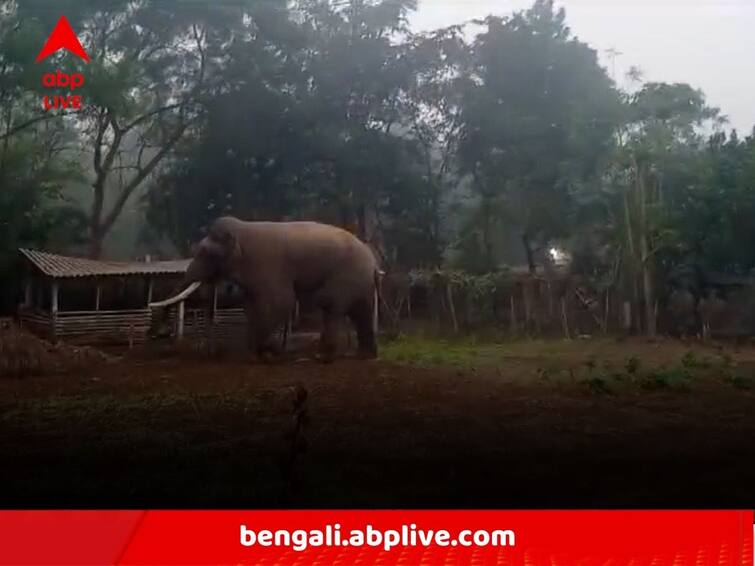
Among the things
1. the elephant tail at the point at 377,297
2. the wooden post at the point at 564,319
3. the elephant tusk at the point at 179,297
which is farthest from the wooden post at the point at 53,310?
the wooden post at the point at 564,319

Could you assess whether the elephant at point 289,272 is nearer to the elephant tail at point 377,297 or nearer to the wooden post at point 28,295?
the elephant tail at point 377,297

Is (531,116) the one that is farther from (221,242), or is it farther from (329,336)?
(221,242)

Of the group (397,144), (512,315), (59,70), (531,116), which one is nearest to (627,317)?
(512,315)

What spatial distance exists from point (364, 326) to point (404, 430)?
1.32ft

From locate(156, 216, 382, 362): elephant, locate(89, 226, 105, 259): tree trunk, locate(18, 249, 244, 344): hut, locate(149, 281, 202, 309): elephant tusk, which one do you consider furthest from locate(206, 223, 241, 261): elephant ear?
locate(89, 226, 105, 259): tree trunk

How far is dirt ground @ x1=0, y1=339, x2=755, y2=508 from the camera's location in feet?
8.14

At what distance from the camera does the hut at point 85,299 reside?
2.52 metres

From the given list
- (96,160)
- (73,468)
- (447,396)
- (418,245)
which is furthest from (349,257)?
(73,468)

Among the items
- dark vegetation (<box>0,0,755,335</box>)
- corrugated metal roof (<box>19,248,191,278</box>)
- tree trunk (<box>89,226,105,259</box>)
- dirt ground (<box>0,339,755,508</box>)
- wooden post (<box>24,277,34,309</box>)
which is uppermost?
dark vegetation (<box>0,0,755,335</box>)

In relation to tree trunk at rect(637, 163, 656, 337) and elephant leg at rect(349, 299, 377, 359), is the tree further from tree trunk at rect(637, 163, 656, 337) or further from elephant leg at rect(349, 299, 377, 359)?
elephant leg at rect(349, 299, 377, 359)

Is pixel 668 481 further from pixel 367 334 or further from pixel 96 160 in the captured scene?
pixel 96 160

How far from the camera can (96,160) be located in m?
2.59

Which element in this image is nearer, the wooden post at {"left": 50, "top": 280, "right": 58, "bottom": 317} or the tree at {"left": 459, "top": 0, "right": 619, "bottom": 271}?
the wooden post at {"left": 50, "top": 280, "right": 58, "bottom": 317}
